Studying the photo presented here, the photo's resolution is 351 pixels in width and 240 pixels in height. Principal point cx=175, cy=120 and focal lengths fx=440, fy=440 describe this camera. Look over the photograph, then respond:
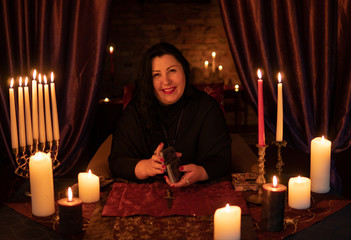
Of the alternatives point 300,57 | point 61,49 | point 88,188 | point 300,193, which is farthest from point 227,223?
point 61,49

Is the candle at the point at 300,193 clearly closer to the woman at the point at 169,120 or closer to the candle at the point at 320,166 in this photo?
the candle at the point at 320,166

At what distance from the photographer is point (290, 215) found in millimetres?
1312

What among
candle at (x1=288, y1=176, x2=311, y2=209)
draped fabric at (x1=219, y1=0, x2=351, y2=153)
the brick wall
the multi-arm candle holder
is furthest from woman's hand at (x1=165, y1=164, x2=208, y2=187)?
the brick wall

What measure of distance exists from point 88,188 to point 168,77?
2.15ft

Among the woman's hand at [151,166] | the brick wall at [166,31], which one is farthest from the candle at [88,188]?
the brick wall at [166,31]

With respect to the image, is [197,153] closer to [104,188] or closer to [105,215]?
[104,188]

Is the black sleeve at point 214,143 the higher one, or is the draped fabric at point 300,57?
the draped fabric at point 300,57

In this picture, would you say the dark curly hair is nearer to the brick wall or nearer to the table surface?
the table surface

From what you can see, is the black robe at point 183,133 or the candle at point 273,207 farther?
the black robe at point 183,133

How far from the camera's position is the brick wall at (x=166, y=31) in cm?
554

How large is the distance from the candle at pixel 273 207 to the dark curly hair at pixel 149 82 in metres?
0.82

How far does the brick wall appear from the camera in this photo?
554 centimetres

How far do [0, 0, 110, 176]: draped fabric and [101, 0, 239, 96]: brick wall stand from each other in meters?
3.54

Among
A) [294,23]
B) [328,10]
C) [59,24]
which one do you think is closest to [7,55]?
[59,24]
